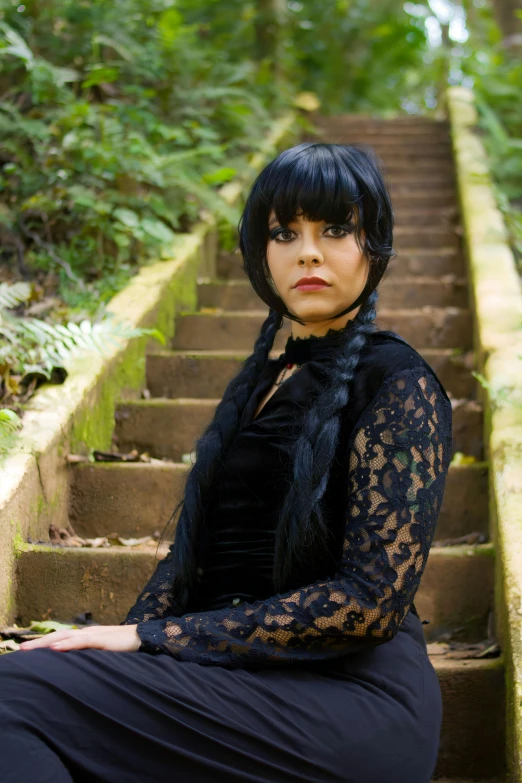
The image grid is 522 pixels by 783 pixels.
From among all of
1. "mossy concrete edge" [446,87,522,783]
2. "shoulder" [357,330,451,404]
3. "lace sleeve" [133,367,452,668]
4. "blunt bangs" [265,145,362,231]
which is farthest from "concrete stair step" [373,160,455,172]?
"lace sleeve" [133,367,452,668]

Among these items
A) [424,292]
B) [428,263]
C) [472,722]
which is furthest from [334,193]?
[428,263]

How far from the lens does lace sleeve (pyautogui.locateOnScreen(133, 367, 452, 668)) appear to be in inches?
61.9

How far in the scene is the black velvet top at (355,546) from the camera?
158cm

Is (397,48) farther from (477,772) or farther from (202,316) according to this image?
(477,772)

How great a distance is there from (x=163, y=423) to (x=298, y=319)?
1829 millimetres

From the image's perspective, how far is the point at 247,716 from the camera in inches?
58.9

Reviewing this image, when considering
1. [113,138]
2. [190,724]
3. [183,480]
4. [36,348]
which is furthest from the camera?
[113,138]

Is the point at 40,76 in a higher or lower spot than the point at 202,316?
higher

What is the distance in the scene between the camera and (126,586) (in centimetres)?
273

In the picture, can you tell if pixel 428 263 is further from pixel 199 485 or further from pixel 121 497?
pixel 199 485

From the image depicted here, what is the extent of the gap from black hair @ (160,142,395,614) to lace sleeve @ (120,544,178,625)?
0.03m

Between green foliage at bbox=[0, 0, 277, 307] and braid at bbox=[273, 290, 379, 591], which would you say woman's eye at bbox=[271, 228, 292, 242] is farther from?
green foliage at bbox=[0, 0, 277, 307]

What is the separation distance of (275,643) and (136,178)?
376 centimetres

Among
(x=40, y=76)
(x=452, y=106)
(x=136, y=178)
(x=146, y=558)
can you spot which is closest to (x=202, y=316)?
(x=136, y=178)
